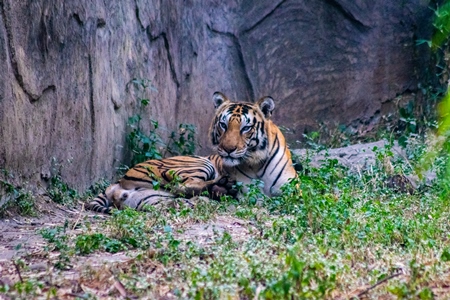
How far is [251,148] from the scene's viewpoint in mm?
8023

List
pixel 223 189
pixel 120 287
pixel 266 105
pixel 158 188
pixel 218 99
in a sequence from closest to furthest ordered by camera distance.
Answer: pixel 120 287, pixel 158 188, pixel 223 189, pixel 266 105, pixel 218 99

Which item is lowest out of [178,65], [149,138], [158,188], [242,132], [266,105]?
[158,188]

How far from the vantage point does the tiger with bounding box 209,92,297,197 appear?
25.8 feet

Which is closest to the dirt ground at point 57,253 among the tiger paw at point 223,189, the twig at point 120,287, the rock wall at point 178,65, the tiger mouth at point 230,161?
the twig at point 120,287

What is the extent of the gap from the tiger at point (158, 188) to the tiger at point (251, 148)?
215 millimetres

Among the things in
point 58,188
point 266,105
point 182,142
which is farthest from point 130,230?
point 182,142

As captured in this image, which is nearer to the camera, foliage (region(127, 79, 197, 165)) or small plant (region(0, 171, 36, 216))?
small plant (region(0, 171, 36, 216))

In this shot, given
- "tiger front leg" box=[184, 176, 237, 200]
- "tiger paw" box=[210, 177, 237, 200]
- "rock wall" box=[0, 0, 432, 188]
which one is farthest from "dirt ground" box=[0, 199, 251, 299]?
"tiger paw" box=[210, 177, 237, 200]

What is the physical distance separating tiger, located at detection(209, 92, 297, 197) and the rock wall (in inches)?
49.2

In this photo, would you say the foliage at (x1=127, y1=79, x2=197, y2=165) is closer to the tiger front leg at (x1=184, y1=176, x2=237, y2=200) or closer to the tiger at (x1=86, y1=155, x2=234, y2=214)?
the tiger at (x1=86, y1=155, x2=234, y2=214)

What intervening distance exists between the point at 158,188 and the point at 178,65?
3271 millimetres

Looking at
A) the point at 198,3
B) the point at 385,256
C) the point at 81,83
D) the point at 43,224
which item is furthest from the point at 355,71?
the point at 385,256

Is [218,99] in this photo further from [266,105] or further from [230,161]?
[230,161]

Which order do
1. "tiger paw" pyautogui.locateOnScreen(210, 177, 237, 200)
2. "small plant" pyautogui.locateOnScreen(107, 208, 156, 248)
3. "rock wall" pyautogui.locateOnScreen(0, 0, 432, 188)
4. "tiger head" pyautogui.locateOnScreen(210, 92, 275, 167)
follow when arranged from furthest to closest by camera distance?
"tiger head" pyautogui.locateOnScreen(210, 92, 275, 167), "tiger paw" pyautogui.locateOnScreen(210, 177, 237, 200), "rock wall" pyautogui.locateOnScreen(0, 0, 432, 188), "small plant" pyautogui.locateOnScreen(107, 208, 156, 248)
